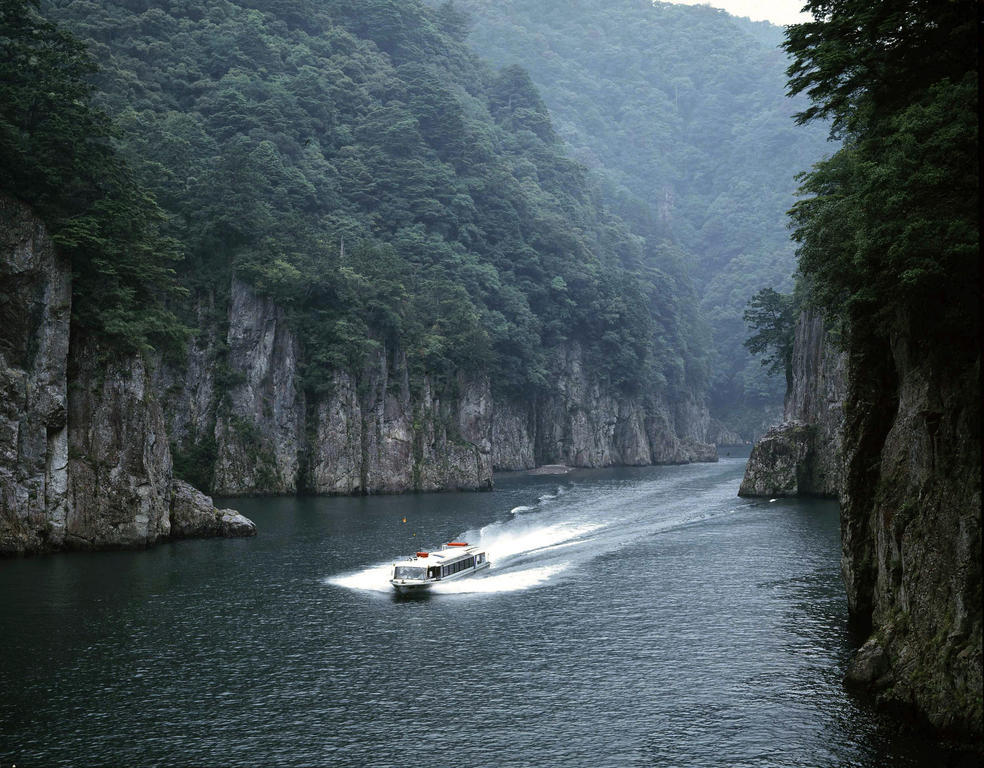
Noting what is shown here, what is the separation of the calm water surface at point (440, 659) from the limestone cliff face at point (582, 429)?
3081 inches

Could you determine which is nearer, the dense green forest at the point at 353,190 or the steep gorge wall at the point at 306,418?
the steep gorge wall at the point at 306,418

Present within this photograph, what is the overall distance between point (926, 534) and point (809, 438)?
208ft

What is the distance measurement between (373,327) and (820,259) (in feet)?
255

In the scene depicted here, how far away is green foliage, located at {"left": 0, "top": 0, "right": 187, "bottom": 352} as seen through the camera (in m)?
57.1

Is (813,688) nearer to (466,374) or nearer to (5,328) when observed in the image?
(5,328)

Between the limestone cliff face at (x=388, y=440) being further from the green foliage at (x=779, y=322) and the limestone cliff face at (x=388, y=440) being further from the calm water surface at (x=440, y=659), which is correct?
the green foliage at (x=779, y=322)

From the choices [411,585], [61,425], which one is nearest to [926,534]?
[411,585]

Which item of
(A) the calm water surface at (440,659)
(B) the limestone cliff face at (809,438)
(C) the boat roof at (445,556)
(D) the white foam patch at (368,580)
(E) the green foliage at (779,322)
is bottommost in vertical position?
(A) the calm water surface at (440,659)

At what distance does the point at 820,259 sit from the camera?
113ft

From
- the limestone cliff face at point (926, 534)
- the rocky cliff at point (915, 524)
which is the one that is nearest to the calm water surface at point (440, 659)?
the limestone cliff face at point (926, 534)

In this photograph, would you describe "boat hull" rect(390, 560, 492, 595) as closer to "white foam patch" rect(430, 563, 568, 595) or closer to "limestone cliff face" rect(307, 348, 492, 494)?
"white foam patch" rect(430, 563, 568, 595)

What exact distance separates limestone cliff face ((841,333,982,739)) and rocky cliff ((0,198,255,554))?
48944 mm

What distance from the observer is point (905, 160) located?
24.0 m

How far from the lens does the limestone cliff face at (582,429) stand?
458 ft
